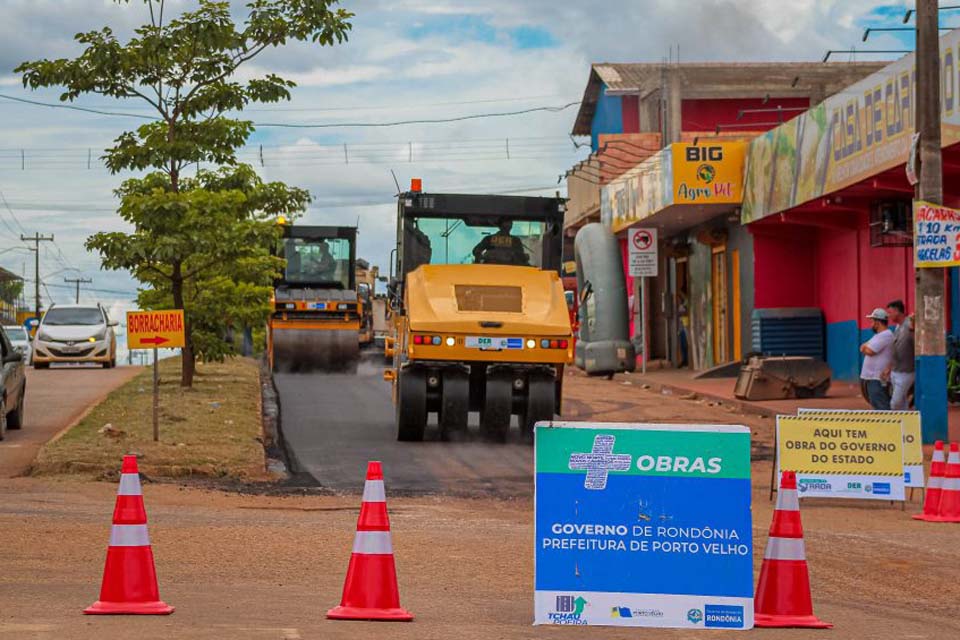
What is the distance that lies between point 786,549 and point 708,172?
82.8ft

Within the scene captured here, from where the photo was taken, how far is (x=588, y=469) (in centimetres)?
765

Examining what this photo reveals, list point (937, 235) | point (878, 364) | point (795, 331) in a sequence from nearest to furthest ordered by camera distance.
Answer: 1. point (937, 235)
2. point (878, 364)
3. point (795, 331)

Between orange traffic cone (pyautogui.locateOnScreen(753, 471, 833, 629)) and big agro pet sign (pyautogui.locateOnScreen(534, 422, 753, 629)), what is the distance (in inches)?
13.1

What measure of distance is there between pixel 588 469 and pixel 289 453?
11604 millimetres

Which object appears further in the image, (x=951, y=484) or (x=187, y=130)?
(x=187, y=130)

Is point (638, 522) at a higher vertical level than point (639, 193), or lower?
lower

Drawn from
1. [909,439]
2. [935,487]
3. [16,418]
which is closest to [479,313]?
[909,439]

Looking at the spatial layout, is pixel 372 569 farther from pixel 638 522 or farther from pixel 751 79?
pixel 751 79

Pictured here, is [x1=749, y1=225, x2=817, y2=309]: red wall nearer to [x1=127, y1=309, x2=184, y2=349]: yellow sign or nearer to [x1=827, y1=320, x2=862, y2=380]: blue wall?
[x1=827, y1=320, x2=862, y2=380]: blue wall

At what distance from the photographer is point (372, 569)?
308 inches

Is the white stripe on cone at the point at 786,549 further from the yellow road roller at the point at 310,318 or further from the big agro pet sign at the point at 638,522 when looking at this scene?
the yellow road roller at the point at 310,318

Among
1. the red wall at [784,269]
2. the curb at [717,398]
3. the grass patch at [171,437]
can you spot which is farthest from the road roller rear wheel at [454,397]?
the red wall at [784,269]

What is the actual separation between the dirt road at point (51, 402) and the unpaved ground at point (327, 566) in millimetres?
3347

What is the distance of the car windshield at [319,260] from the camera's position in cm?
3678
